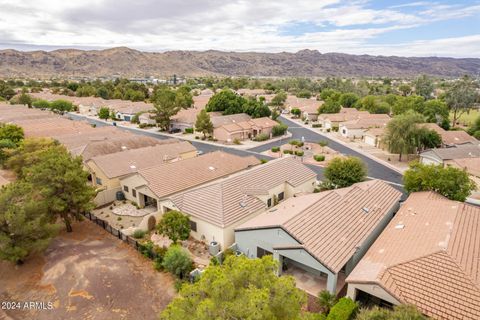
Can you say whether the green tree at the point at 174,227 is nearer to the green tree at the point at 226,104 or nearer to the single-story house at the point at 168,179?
the single-story house at the point at 168,179

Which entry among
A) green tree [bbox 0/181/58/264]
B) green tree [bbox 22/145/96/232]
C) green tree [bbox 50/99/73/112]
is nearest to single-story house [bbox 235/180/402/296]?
green tree [bbox 22/145/96/232]

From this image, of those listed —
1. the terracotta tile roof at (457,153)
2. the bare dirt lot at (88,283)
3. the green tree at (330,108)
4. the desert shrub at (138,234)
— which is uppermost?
the green tree at (330,108)

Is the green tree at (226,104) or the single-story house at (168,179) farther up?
the green tree at (226,104)

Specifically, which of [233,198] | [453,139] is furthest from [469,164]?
[233,198]

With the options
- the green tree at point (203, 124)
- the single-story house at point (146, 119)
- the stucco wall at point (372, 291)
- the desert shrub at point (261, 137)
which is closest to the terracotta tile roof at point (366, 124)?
the desert shrub at point (261, 137)

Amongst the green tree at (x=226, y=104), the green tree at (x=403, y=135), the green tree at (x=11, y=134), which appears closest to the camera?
the green tree at (x=403, y=135)

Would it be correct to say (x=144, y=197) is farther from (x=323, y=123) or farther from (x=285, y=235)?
(x=323, y=123)
